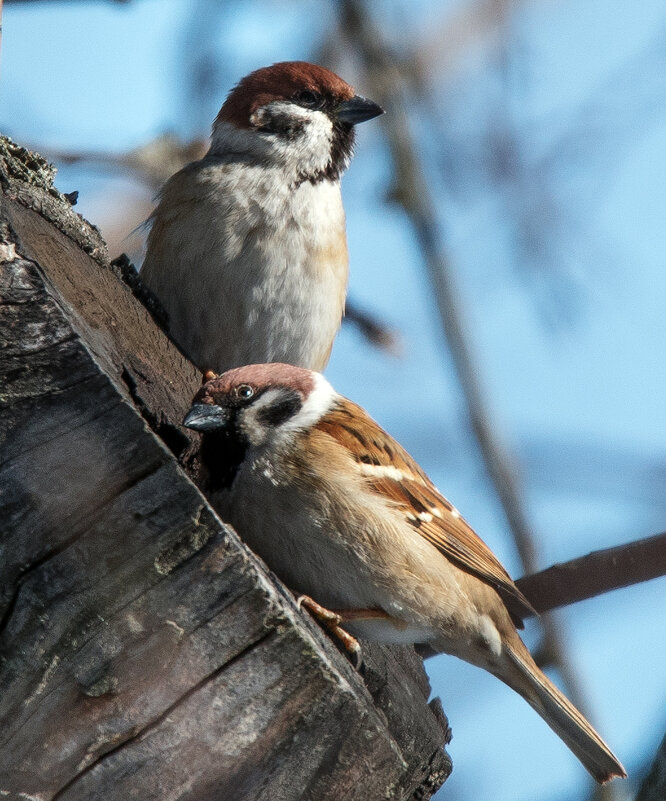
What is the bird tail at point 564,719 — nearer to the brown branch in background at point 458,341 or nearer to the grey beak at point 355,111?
the brown branch in background at point 458,341

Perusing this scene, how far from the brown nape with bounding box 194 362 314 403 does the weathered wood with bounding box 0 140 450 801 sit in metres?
0.69

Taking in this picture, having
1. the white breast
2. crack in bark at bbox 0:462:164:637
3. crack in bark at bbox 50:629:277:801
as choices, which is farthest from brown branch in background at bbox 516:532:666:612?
the white breast

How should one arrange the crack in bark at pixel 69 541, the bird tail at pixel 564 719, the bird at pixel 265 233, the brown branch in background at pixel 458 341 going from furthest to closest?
the bird at pixel 265 233 → the brown branch in background at pixel 458 341 → the bird tail at pixel 564 719 → the crack in bark at pixel 69 541

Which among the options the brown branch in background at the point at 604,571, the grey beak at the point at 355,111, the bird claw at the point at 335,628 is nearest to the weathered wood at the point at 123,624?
the bird claw at the point at 335,628

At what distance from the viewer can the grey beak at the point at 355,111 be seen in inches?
131

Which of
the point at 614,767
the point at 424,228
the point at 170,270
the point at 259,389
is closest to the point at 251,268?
the point at 170,270

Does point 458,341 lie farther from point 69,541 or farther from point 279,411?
point 69,541

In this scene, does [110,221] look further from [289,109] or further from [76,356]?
[76,356]

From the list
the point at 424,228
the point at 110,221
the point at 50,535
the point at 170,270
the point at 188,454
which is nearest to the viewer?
the point at 50,535

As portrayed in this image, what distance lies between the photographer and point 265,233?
3.00m

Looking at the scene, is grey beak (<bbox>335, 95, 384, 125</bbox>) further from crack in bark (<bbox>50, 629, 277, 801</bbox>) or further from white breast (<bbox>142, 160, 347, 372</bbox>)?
crack in bark (<bbox>50, 629, 277, 801</bbox>)

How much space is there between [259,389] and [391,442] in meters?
0.31

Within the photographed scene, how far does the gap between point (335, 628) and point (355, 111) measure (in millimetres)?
2042

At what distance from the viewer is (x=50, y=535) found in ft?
4.49
